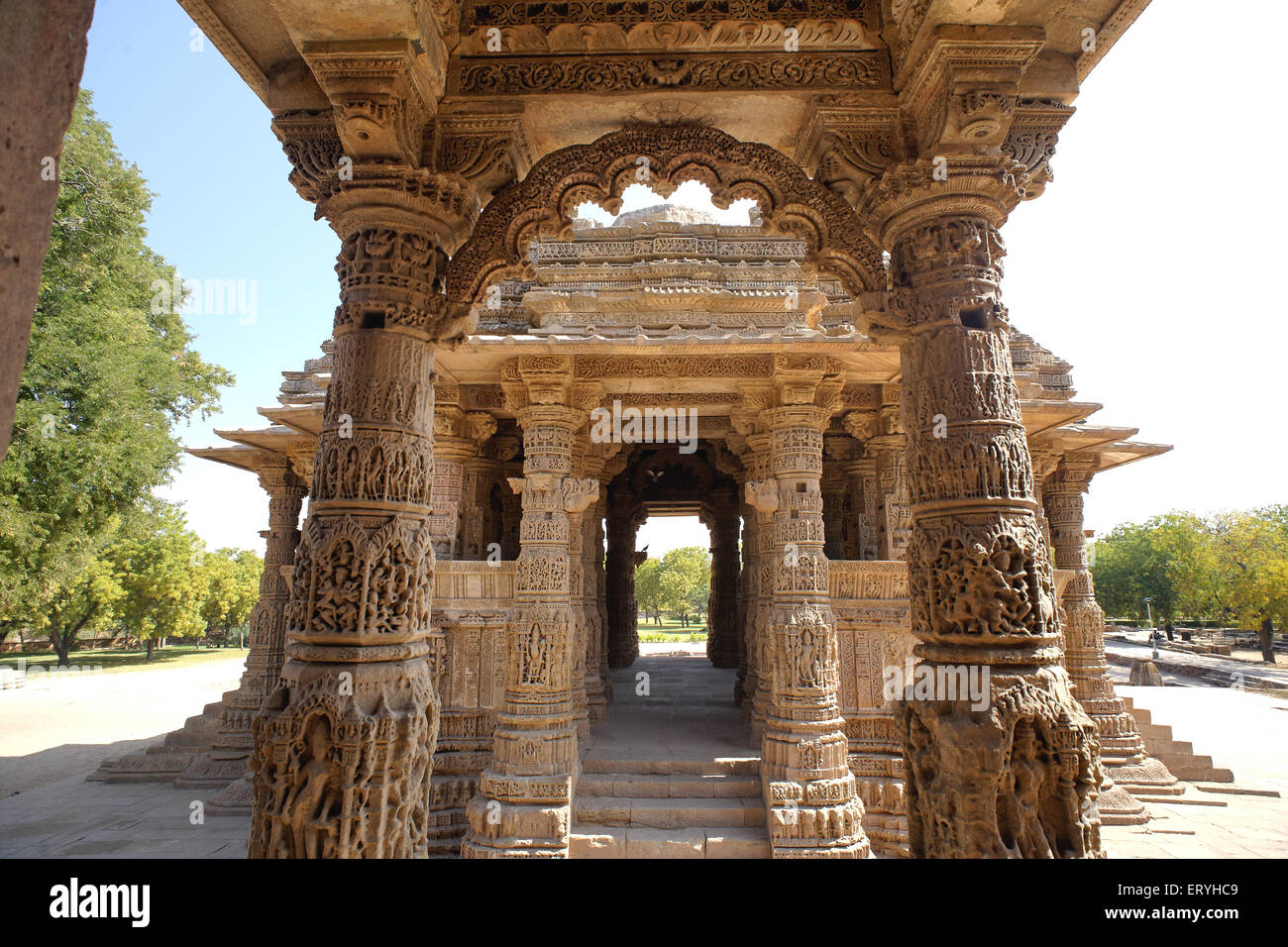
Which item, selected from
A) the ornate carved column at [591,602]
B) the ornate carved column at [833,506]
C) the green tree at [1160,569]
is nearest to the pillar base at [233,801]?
the ornate carved column at [591,602]

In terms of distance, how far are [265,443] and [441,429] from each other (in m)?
3.34

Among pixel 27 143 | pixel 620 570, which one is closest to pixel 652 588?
pixel 620 570

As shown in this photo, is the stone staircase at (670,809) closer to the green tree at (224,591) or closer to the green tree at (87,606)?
the green tree at (87,606)

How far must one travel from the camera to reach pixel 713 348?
7.84 metres

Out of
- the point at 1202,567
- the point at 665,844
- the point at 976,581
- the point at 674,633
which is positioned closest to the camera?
the point at 976,581

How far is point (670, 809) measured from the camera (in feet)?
23.9

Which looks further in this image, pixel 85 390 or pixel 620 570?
pixel 620 570

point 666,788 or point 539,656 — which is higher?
point 539,656

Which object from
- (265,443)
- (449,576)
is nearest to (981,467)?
(449,576)

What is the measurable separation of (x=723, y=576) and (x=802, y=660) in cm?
812

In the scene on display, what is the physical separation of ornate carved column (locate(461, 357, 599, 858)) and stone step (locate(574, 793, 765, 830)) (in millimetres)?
446

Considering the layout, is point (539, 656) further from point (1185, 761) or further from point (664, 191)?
point (1185, 761)

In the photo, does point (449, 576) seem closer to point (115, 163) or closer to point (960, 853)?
point (960, 853)

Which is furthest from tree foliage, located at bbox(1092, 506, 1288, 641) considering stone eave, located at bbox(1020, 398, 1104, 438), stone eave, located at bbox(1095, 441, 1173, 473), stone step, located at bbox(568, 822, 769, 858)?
stone step, located at bbox(568, 822, 769, 858)
